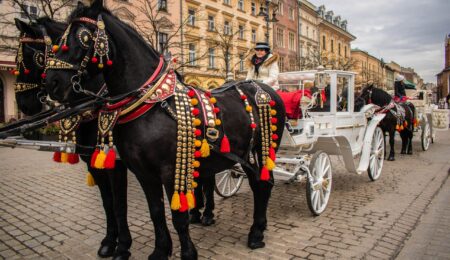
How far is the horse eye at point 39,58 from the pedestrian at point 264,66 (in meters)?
2.57

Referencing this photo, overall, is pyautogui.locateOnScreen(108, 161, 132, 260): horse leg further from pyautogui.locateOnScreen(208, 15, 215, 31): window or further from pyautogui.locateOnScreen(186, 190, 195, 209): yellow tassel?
pyautogui.locateOnScreen(208, 15, 215, 31): window

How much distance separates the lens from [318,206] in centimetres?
502

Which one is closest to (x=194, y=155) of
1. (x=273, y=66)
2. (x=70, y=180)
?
(x=273, y=66)

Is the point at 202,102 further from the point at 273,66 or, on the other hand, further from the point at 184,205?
the point at 273,66

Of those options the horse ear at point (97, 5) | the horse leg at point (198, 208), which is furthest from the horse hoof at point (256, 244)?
the horse ear at point (97, 5)

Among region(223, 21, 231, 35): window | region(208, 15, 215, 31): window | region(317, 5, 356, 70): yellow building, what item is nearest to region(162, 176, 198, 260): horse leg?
region(208, 15, 215, 31): window

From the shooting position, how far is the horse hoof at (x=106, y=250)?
372 centimetres

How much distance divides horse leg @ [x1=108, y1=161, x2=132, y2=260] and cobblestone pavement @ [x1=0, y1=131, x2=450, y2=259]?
22 cm

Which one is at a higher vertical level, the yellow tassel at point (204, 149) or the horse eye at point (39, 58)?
the horse eye at point (39, 58)

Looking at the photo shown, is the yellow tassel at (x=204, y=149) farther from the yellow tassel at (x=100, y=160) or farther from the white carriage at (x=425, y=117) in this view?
the white carriage at (x=425, y=117)

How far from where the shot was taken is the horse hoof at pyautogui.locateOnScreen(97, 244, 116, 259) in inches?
146

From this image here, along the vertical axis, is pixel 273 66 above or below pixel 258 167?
above

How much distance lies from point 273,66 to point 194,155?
230 centimetres

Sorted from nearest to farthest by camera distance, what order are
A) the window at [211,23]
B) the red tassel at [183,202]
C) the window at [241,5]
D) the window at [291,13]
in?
the red tassel at [183,202] → the window at [211,23] → the window at [241,5] → the window at [291,13]
